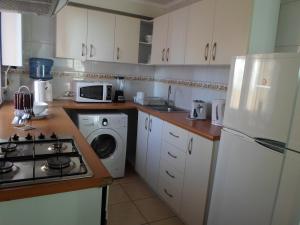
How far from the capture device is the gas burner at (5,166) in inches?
37.2

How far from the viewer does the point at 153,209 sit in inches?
92.0

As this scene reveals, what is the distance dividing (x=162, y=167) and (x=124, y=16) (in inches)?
78.3

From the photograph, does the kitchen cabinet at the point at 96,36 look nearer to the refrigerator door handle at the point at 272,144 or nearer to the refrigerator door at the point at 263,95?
the refrigerator door at the point at 263,95

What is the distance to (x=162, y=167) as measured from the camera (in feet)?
7.99

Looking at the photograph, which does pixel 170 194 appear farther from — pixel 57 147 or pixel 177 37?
pixel 177 37

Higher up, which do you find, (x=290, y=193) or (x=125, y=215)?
(x=290, y=193)

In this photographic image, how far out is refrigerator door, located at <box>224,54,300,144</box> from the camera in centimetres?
118

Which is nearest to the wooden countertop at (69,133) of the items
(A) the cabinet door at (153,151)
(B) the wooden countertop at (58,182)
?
(B) the wooden countertop at (58,182)

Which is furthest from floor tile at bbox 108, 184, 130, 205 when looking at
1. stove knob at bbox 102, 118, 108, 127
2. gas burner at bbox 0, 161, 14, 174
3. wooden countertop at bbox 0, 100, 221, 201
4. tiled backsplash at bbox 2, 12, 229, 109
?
gas burner at bbox 0, 161, 14, 174

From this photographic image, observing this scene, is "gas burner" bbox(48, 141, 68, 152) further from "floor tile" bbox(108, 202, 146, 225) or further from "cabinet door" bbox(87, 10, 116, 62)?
"cabinet door" bbox(87, 10, 116, 62)

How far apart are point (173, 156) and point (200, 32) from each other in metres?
1.22

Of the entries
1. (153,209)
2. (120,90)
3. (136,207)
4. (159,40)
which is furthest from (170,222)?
(159,40)

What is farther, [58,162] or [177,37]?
[177,37]

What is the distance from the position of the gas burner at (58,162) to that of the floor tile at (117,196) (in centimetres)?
147
